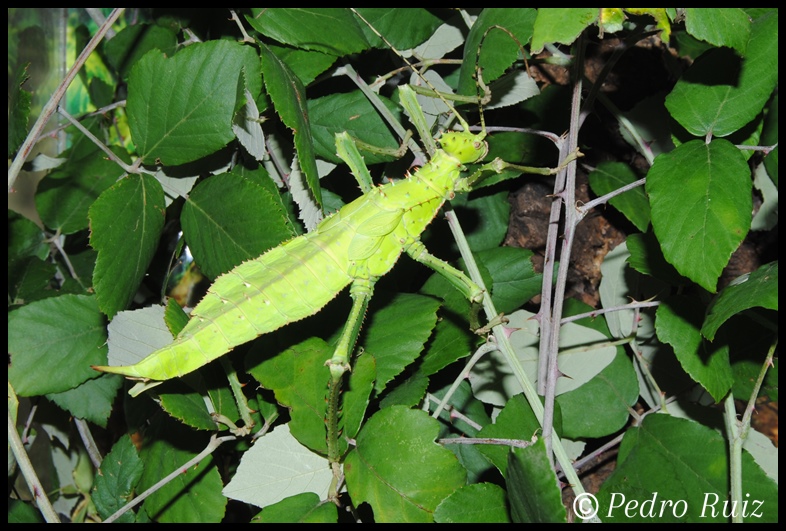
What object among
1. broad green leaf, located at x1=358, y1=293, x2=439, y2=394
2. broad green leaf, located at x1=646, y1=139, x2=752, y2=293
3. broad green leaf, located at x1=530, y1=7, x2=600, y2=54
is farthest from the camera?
broad green leaf, located at x1=358, y1=293, x2=439, y2=394

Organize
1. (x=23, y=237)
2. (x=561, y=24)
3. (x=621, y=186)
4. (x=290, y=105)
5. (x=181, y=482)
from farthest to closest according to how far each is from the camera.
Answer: (x=23, y=237) → (x=621, y=186) → (x=181, y=482) → (x=290, y=105) → (x=561, y=24)

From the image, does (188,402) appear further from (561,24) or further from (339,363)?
(561,24)

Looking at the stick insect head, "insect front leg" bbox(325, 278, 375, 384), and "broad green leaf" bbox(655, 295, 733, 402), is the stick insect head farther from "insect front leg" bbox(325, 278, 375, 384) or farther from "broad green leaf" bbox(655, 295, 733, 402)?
"broad green leaf" bbox(655, 295, 733, 402)

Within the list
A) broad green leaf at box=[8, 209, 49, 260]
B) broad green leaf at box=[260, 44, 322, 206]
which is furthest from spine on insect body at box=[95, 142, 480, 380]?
broad green leaf at box=[8, 209, 49, 260]

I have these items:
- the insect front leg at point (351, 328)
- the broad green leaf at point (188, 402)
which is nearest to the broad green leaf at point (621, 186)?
the insect front leg at point (351, 328)

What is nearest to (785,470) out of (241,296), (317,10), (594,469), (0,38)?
(594,469)

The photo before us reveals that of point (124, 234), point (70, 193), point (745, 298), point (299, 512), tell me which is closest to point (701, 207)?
point (745, 298)
